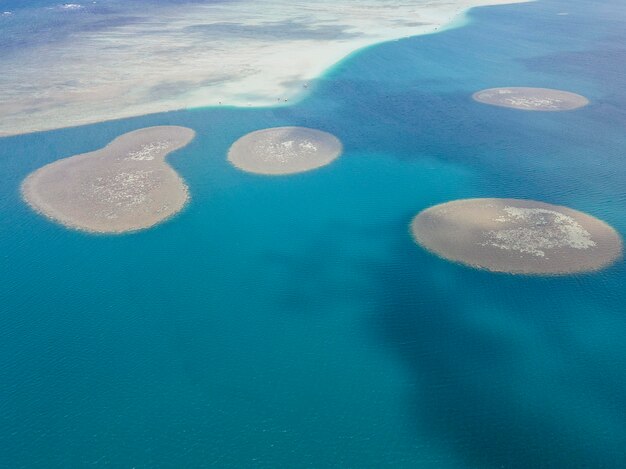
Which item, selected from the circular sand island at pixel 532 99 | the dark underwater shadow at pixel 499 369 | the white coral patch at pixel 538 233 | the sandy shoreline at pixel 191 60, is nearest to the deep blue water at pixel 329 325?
the dark underwater shadow at pixel 499 369

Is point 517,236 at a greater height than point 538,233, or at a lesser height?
lesser

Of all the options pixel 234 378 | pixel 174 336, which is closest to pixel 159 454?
pixel 234 378

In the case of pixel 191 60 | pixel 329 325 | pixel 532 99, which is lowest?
pixel 329 325

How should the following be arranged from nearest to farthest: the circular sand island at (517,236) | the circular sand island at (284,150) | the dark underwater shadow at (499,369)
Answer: the dark underwater shadow at (499,369), the circular sand island at (517,236), the circular sand island at (284,150)

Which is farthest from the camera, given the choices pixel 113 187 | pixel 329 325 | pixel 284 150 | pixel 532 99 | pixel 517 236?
pixel 532 99

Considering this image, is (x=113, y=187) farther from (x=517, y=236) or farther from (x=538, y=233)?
(x=538, y=233)

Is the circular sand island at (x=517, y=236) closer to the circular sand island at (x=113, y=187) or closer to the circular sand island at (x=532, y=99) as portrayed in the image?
the circular sand island at (x=113, y=187)

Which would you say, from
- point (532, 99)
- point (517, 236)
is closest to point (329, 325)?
point (517, 236)

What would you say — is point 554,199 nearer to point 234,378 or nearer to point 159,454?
point 234,378
